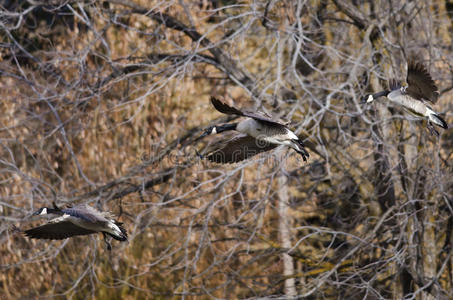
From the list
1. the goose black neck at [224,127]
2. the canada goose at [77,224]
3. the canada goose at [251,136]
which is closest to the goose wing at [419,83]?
the canada goose at [251,136]

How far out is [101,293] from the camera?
772 cm

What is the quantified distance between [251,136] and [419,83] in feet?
3.34

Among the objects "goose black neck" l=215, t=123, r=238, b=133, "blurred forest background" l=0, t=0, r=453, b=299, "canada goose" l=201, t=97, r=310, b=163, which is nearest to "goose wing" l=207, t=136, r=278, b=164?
"canada goose" l=201, t=97, r=310, b=163

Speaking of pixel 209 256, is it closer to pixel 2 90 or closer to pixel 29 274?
pixel 29 274

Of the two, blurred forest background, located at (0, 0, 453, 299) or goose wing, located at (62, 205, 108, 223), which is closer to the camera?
goose wing, located at (62, 205, 108, 223)

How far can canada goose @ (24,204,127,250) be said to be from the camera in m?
3.63

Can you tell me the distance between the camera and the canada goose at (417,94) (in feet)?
13.4

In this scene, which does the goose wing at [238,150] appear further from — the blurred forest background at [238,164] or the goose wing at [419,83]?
the blurred forest background at [238,164]

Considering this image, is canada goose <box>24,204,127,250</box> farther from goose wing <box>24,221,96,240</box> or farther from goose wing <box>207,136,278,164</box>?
goose wing <box>207,136,278,164</box>

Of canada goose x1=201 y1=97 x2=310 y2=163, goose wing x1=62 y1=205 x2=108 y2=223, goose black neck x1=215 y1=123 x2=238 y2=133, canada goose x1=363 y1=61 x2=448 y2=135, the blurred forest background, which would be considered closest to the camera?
canada goose x1=201 y1=97 x2=310 y2=163

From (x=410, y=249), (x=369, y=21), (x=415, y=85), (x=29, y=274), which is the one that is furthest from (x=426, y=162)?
(x=29, y=274)

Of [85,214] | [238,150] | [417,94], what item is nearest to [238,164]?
[238,150]

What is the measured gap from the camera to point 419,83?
163 inches

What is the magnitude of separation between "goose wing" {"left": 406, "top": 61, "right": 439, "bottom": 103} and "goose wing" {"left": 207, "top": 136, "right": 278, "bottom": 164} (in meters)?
0.91
